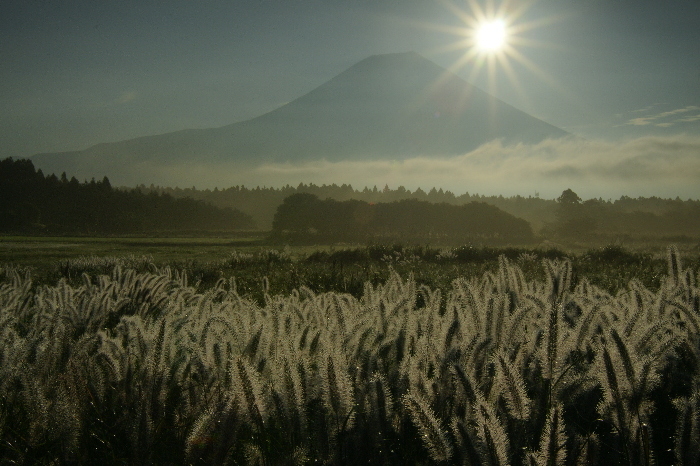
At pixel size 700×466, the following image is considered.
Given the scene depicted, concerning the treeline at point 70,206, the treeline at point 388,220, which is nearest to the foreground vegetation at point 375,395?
the treeline at point 70,206

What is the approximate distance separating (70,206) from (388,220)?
34926mm

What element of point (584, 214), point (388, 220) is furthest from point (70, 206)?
point (584, 214)

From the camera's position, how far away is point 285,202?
51.1 metres

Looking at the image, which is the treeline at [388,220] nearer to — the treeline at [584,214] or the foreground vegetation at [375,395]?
the treeline at [584,214]

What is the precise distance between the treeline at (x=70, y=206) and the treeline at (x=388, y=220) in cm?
1912

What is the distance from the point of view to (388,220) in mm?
46094

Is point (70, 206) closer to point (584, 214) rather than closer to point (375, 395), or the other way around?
point (375, 395)

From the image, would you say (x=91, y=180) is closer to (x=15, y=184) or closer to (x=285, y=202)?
(x=15, y=184)

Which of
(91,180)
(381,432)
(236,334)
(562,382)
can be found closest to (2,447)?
(236,334)

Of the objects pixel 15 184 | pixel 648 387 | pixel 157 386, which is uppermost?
pixel 15 184

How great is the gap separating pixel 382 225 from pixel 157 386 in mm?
43567

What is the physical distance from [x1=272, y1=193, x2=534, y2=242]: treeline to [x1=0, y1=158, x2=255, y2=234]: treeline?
19125 millimetres

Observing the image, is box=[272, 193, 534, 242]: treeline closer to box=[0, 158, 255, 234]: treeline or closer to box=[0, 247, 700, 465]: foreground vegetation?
box=[0, 158, 255, 234]: treeline

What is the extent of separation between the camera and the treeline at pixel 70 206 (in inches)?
441
